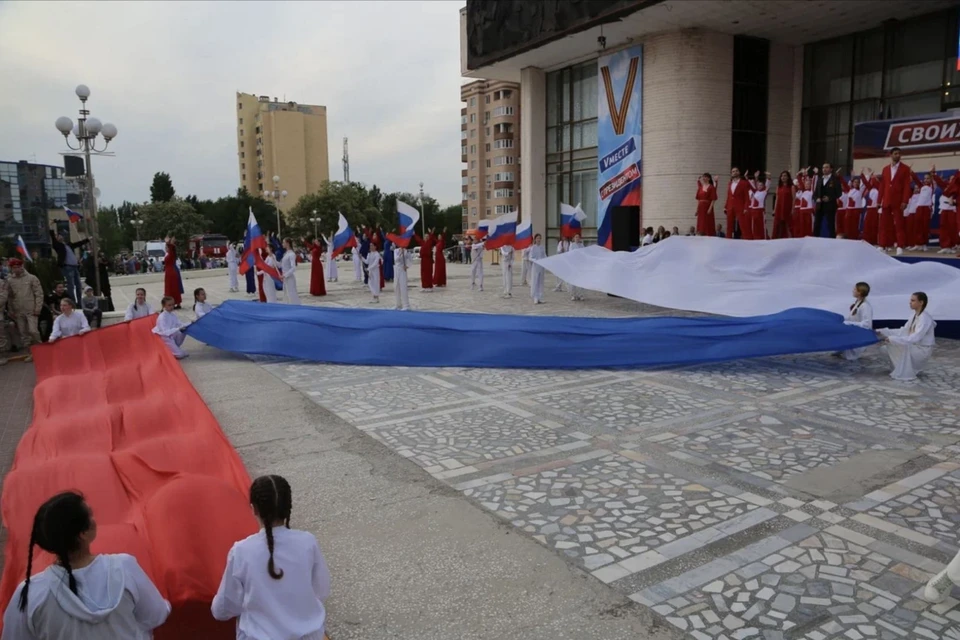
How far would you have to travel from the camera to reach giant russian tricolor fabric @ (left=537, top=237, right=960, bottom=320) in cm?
1080

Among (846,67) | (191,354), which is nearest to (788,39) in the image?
(846,67)

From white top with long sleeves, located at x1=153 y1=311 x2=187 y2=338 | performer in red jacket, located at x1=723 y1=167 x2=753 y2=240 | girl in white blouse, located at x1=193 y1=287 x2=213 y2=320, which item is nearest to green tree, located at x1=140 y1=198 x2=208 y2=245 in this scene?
girl in white blouse, located at x1=193 y1=287 x2=213 y2=320

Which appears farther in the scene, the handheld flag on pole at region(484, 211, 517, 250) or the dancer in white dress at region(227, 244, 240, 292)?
the dancer in white dress at region(227, 244, 240, 292)

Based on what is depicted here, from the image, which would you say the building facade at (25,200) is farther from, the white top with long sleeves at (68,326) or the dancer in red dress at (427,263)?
the white top with long sleeves at (68,326)

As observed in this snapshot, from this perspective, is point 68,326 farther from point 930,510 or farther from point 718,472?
point 930,510

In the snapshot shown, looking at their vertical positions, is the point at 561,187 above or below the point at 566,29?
below

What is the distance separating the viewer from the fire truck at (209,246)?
52344mm

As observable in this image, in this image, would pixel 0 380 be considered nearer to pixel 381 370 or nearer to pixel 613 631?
pixel 381 370

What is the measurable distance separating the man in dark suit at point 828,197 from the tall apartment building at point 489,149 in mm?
57857

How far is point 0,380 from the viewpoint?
10391 mm

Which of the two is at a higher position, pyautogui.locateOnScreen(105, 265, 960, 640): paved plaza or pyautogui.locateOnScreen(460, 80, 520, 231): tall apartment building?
pyautogui.locateOnScreen(460, 80, 520, 231): tall apartment building

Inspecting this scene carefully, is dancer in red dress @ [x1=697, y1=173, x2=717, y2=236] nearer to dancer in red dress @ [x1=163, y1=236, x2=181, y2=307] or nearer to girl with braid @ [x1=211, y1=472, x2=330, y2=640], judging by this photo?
dancer in red dress @ [x1=163, y1=236, x2=181, y2=307]

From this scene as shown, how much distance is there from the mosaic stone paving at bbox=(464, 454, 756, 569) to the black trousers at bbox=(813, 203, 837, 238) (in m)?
13.1

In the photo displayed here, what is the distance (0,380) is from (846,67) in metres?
25.6
